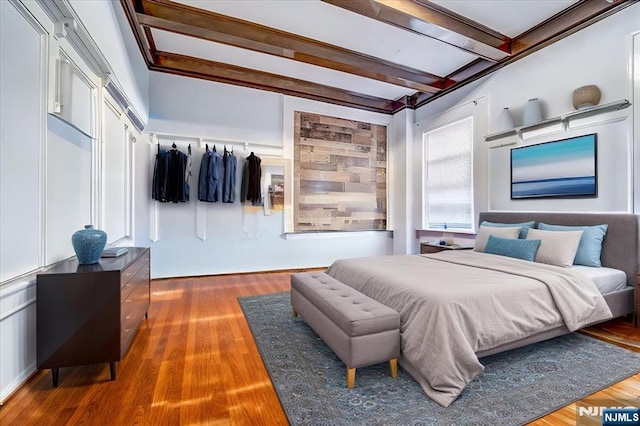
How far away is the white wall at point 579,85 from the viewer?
274 cm

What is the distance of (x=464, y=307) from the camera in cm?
173

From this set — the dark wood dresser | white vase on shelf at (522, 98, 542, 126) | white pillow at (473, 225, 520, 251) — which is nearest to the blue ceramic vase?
the dark wood dresser

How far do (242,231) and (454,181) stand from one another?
11.8 feet

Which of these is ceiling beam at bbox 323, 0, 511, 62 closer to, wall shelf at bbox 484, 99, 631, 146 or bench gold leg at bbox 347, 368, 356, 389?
wall shelf at bbox 484, 99, 631, 146

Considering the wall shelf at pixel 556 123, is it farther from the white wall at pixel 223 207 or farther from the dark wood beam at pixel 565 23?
the white wall at pixel 223 207

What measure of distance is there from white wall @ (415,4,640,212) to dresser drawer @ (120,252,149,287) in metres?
4.27

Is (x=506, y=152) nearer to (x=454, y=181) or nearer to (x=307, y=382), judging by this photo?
(x=454, y=181)

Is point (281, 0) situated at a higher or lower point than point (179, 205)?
higher

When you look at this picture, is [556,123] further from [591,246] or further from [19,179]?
[19,179]

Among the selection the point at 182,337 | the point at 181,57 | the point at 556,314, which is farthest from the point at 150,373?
the point at 181,57

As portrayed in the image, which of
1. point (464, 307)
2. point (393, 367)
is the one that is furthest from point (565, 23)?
point (393, 367)

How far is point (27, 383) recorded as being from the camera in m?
1.70

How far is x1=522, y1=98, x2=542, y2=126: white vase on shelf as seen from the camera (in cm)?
339

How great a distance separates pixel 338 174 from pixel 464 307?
13.0ft
